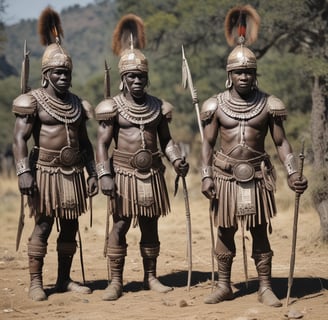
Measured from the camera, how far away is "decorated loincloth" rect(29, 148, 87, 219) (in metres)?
6.72

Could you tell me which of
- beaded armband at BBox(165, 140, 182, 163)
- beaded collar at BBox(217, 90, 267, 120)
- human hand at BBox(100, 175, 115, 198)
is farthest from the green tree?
human hand at BBox(100, 175, 115, 198)

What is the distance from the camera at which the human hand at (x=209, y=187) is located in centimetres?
638

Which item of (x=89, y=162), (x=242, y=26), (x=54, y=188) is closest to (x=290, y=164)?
(x=242, y=26)

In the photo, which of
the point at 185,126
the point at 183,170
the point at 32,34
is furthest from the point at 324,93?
the point at 32,34

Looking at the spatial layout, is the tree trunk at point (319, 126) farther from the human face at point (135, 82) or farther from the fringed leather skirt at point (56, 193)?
the fringed leather skirt at point (56, 193)

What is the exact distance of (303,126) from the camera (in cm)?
1611

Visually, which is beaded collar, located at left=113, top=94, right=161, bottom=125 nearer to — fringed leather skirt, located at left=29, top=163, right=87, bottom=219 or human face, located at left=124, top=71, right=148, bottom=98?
human face, located at left=124, top=71, right=148, bottom=98

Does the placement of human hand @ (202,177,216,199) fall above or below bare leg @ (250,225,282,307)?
above

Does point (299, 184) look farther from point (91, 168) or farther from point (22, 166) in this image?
point (22, 166)

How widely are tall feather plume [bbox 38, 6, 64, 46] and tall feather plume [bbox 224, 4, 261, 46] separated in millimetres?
1715

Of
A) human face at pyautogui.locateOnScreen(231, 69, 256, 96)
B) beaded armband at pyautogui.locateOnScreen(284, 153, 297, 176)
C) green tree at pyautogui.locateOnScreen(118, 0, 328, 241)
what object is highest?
green tree at pyautogui.locateOnScreen(118, 0, 328, 241)

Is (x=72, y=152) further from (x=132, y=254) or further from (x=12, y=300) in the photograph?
(x=132, y=254)

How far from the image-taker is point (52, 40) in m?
7.23

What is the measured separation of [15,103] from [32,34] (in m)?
83.1
